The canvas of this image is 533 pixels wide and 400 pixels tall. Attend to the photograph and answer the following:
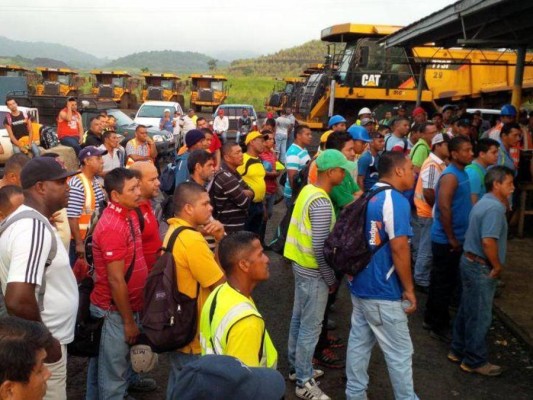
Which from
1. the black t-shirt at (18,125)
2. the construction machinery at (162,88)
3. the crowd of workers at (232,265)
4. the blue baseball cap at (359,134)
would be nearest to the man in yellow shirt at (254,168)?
the crowd of workers at (232,265)

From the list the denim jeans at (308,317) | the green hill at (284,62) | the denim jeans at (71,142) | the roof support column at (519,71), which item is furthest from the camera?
the green hill at (284,62)

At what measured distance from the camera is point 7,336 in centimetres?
176

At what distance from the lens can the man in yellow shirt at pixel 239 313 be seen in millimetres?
2332

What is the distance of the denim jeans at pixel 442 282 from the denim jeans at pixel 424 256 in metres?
0.93

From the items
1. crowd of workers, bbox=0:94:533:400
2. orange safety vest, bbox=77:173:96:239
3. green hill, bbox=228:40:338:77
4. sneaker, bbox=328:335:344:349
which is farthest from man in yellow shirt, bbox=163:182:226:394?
green hill, bbox=228:40:338:77

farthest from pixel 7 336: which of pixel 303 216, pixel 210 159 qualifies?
pixel 210 159

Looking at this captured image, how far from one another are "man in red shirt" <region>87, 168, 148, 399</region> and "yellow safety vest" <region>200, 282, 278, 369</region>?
3.20 ft

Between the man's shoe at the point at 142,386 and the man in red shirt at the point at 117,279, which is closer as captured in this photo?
the man in red shirt at the point at 117,279

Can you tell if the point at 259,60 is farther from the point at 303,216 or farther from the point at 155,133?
the point at 303,216

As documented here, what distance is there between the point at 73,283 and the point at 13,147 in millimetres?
9249

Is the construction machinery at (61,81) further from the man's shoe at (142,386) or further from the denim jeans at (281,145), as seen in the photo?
the man's shoe at (142,386)

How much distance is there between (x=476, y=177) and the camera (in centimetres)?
550

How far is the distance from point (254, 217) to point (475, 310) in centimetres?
301

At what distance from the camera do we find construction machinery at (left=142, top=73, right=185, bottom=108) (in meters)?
33.6
